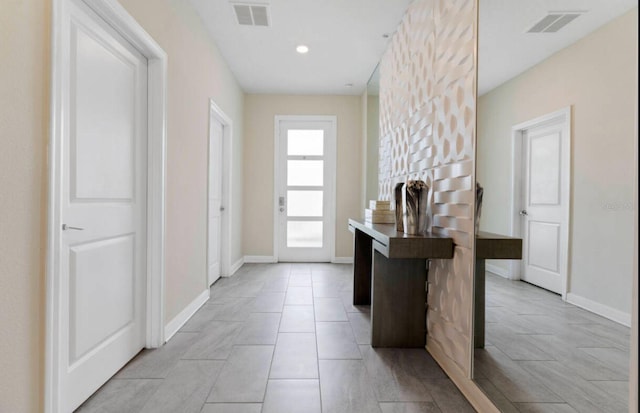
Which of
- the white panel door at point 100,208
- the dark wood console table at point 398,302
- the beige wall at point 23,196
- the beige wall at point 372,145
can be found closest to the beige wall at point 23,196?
the beige wall at point 23,196

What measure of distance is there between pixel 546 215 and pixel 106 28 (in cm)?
222

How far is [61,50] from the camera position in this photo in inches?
57.0

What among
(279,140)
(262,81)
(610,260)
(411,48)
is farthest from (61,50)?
(279,140)

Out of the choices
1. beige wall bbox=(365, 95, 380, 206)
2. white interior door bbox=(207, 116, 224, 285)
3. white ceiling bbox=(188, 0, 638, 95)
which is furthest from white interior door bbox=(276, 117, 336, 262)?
white interior door bbox=(207, 116, 224, 285)

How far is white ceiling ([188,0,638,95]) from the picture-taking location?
49.5 inches

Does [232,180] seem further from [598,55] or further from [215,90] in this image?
[598,55]

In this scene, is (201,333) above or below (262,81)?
below

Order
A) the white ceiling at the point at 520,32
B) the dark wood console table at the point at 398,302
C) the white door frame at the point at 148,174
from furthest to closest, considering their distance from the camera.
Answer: the dark wood console table at the point at 398,302
the white door frame at the point at 148,174
the white ceiling at the point at 520,32

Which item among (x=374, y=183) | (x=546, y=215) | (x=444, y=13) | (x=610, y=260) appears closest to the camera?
(x=610, y=260)

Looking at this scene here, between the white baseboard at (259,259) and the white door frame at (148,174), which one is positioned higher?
the white door frame at (148,174)

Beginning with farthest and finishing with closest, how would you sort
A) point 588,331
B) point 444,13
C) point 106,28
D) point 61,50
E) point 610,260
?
point 444,13
point 106,28
point 61,50
point 588,331
point 610,260

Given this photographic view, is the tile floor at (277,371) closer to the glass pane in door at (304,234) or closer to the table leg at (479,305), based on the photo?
the table leg at (479,305)

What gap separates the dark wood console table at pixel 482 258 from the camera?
1507mm

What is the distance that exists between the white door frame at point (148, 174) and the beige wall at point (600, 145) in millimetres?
1875
